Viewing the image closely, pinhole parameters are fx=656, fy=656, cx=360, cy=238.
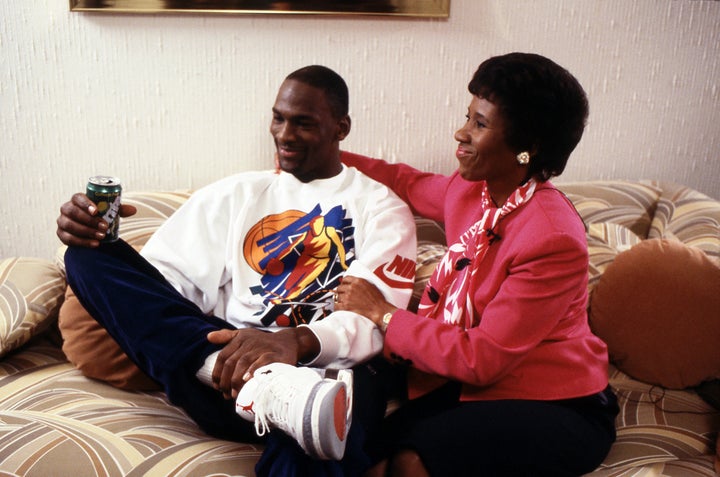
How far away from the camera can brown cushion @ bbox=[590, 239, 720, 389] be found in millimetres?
1640

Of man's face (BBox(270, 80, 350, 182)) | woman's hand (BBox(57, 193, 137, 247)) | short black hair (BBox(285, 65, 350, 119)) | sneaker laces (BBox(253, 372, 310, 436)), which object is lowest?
sneaker laces (BBox(253, 372, 310, 436))

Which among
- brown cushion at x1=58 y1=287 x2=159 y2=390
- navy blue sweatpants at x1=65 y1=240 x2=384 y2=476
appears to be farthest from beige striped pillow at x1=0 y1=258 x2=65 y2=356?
navy blue sweatpants at x1=65 y1=240 x2=384 y2=476

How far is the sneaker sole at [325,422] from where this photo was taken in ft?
3.72

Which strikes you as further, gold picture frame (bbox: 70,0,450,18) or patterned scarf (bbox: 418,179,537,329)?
gold picture frame (bbox: 70,0,450,18)

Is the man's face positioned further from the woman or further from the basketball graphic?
the woman

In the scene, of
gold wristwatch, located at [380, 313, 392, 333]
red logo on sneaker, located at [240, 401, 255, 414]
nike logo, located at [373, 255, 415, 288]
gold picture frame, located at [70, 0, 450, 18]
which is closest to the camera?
red logo on sneaker, located at [240, 401, 255, 414]

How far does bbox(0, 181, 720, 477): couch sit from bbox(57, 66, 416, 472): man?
5.1 inches

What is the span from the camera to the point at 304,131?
1.70m

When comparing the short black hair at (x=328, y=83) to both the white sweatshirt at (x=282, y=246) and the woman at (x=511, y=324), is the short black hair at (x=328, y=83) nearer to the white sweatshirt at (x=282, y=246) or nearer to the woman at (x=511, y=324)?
the white sweatshirt at (x=282, y=246)

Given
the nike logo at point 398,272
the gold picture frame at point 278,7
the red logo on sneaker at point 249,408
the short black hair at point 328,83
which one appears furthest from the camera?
the gold picture frame at point 278,7

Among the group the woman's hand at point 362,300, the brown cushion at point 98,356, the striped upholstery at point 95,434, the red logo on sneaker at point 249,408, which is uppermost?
the woman's hand at point 362,300

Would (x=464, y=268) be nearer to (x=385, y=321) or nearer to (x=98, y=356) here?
(x=385, y=321)

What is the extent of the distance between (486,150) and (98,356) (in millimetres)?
1024

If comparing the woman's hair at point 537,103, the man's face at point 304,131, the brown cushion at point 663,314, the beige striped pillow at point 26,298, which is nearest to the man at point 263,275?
the man's face at point 304,131
